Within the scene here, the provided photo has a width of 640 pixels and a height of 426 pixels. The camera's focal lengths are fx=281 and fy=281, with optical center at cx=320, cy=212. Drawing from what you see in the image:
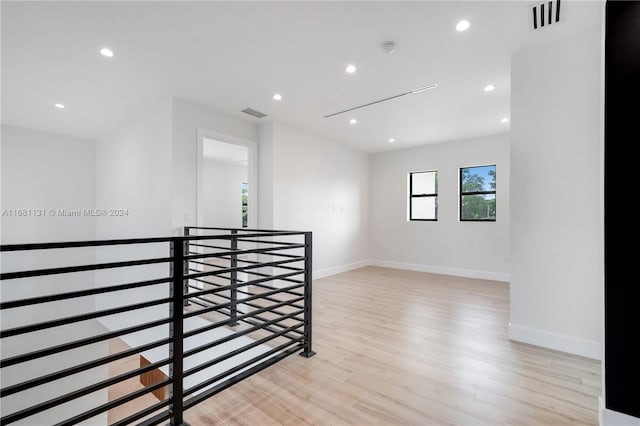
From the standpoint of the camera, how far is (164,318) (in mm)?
1990

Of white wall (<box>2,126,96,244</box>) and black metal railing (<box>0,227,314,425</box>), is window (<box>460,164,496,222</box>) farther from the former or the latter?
white wall (<box>2,126,96,244</box>)

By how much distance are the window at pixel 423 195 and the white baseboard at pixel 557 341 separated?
3636mm

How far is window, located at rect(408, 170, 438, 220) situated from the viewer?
6.26m

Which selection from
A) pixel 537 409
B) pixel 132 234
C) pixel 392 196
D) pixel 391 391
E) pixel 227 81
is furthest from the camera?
pixel 392 196

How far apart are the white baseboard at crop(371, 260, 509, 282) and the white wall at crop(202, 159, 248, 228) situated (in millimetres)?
4865

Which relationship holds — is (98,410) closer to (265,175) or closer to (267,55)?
(267,55)

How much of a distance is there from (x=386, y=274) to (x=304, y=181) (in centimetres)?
262

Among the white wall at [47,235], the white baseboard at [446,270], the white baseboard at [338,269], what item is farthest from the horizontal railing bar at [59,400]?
the white baseboard at [446,270]

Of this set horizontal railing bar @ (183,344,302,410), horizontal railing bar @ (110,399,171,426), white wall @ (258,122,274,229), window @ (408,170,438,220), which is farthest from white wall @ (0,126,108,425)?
window @ (408,170,438,220)

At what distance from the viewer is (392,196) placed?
6.74 meters

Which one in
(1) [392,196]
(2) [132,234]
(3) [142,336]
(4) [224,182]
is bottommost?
(3) [142,336]

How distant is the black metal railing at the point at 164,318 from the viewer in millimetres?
1763

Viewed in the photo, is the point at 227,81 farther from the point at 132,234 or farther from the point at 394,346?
the point at 394,346

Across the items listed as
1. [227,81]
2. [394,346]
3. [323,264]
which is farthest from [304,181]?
[394,346]
